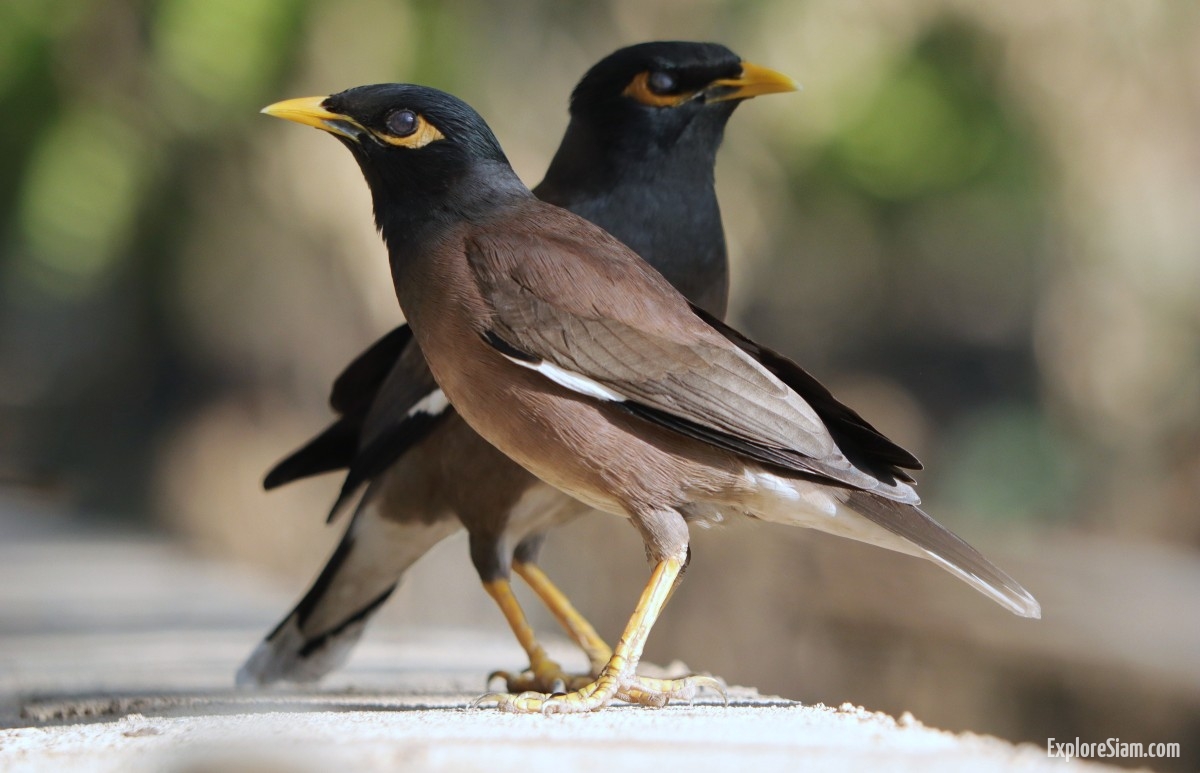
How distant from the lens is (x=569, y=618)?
3920 mm

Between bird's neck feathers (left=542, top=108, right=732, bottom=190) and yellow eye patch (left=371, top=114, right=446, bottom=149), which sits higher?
bird's neck feathers (left=542, top=108, right=732, bottom=190)

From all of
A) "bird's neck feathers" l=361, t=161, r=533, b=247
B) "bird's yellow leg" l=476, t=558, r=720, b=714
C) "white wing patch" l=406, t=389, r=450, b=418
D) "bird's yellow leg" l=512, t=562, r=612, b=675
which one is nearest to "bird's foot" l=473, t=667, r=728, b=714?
"bird's yellow leg" l=476, t=558, r=720, b=714

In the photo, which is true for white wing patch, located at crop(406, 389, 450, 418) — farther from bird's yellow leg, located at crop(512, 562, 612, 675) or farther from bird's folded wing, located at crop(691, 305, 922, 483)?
bird's folded wing, located at crop(691, 305, 922, 483)

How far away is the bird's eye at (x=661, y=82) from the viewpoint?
3734 mm

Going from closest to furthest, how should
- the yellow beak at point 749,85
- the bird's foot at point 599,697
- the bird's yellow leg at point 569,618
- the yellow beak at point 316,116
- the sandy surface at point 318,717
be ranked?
the sandy surface at point 318,717, the bird's foot at point 599,697, the yellow beak at point 316,116, the yellow beak at point 749,85, the bird's yellow leg at point 569,618

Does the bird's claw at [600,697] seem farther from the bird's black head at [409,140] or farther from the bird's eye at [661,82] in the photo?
the bird's eye at [661,82]

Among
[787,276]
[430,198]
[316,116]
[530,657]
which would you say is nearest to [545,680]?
[530,657]

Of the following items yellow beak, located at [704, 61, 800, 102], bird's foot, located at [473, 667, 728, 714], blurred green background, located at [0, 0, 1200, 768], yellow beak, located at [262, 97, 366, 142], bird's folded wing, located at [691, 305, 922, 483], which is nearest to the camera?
bird's foot, located at [473, 667, 728, 714]

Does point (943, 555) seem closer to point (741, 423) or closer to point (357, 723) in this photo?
point (741, 423)

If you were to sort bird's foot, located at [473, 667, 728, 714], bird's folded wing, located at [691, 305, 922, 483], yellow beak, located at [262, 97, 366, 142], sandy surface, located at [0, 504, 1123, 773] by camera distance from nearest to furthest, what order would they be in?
sandy surface, located at [0, 504, 1123, 773] → bird's foot, located at [473, 667, 728, 714] → bird's folded wing, located at [691, 305, 922, 483] → yellow beak, located at [262, 97, 366, 142]

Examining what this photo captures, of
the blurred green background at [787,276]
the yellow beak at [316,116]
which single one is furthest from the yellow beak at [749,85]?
the blurred green background at [787,276]

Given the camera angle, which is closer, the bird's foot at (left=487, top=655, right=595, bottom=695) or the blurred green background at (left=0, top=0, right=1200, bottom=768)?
the bird's foot at (left=487, top=655, right=595, bottom=695)

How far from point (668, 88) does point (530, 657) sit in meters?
1.59

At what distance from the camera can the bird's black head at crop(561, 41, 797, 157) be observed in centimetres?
370
